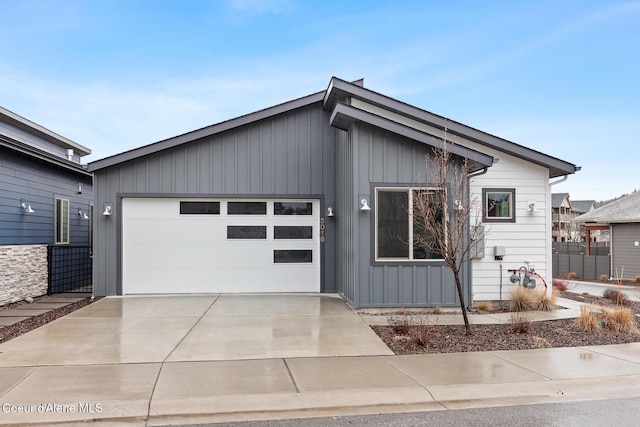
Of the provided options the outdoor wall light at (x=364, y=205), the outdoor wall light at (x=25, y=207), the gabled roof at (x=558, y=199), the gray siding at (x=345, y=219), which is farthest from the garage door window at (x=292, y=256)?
the gabled roof at (x=558, y=199)

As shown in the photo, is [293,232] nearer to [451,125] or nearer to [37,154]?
[451,125]

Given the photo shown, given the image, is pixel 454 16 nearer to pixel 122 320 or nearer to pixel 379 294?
pixel 379 294

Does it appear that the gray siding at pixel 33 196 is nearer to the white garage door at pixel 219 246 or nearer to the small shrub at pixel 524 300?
the white garage door at pixel 219 246

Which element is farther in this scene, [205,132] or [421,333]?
[205,132]

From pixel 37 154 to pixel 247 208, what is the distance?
520cm

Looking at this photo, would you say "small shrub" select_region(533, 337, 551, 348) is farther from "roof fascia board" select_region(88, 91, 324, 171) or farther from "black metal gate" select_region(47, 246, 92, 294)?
"black metal gate" select_region(47, 246, 92, 294)

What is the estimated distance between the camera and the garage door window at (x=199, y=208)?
11375 mm

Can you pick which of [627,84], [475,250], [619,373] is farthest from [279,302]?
[627,84]

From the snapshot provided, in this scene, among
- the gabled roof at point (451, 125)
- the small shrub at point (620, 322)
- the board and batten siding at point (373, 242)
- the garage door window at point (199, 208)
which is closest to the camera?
the small shrub at point (620, 322)

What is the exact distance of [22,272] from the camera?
1077 cm

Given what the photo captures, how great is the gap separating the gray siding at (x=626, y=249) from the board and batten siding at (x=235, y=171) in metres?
13.2

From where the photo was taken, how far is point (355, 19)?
47.2 feet

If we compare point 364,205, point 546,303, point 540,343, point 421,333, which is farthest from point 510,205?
point 421,333

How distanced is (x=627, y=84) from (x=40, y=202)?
18.2 meters
